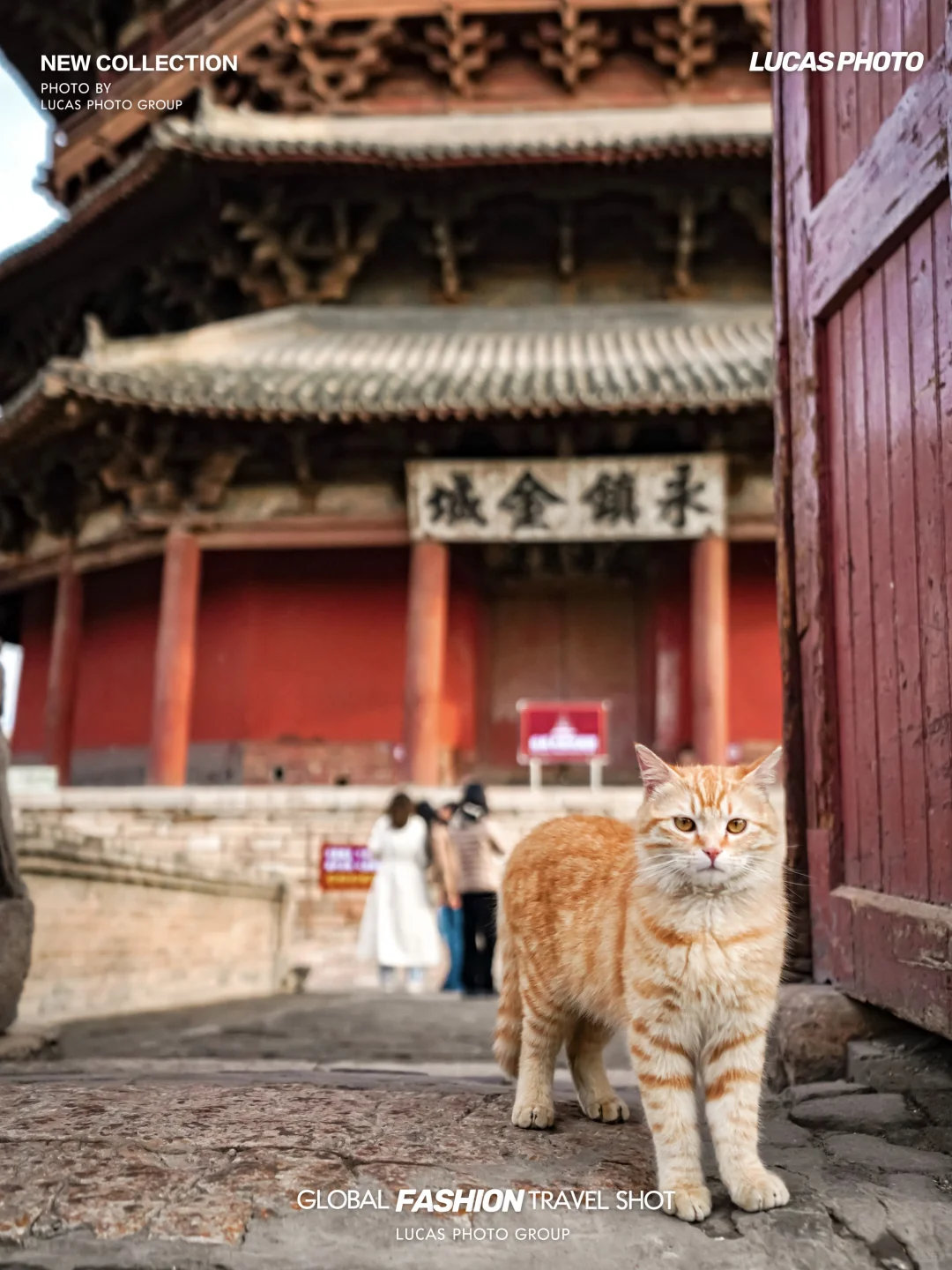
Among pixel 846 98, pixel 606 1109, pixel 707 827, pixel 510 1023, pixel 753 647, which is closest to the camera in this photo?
pixel 707 827

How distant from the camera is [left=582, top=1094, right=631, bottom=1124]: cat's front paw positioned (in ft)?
8.81

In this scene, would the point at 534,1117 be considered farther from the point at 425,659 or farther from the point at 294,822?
the point at 425,659

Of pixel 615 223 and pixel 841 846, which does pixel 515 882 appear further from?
pixel 615 223

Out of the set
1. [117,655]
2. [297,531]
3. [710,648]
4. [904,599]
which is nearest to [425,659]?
[297,531]

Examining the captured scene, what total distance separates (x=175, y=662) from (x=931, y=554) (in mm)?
10124

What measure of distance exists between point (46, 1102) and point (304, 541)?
971 centimetres

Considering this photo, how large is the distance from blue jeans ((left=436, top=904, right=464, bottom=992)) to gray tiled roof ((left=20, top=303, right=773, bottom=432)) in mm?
5201

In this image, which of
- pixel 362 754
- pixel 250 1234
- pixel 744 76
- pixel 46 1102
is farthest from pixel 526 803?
pixel 744 76

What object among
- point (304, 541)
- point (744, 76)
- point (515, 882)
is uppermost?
point (744, 76)

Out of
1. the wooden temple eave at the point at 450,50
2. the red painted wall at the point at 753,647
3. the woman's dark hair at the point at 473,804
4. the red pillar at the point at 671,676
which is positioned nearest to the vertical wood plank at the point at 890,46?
the woman's dark hair at the point at 473,804

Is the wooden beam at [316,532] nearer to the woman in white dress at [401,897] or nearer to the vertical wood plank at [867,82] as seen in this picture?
the woman in white dress at [401,897]

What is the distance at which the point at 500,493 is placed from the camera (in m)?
11.8

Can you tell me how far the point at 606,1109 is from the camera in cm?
269

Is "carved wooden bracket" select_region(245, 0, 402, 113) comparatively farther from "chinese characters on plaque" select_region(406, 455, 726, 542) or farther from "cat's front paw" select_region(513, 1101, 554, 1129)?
"cat's front paw" select_region(513, 1101, 554, 1129)
